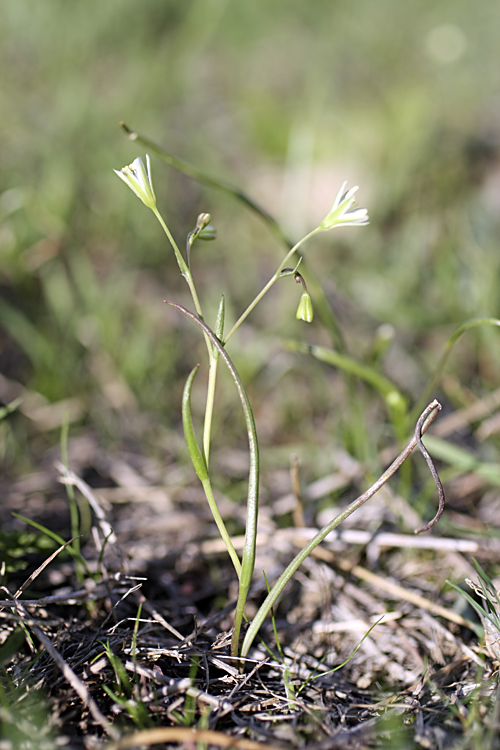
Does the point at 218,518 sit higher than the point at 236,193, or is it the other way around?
the point at 236,193

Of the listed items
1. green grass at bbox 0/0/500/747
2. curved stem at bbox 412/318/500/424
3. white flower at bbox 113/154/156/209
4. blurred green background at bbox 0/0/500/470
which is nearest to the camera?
white flower at bbox 113/154/156/209

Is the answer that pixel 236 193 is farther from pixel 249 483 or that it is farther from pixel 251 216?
pixel 251 216

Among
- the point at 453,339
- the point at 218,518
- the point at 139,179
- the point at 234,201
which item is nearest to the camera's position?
the point at 139,179

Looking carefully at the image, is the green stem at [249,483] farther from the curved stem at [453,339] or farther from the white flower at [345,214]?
the curved stem at [453,339]

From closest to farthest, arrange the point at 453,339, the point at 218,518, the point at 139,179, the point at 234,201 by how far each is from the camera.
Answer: the point at 139,179 < the point at 218,518 < the point at 453,339 < the point at 234,201

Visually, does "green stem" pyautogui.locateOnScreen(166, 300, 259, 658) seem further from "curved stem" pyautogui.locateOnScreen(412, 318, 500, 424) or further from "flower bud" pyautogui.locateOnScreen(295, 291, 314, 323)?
"curved stem" pyautogui.locateOnScreen(412, 318, 500, 424)

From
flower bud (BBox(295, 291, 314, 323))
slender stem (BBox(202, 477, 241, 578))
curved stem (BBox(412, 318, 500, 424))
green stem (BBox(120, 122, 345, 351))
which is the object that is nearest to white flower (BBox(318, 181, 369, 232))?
flower bud (BBox(295, 291, 314, 323))

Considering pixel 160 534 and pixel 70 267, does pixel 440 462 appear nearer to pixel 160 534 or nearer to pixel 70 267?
pixel 160 534

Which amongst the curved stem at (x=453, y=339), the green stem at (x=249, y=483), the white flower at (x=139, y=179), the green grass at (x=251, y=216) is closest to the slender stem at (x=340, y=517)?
the green stem at (x=249, y=483)

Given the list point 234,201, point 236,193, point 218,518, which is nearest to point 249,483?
point 218,518

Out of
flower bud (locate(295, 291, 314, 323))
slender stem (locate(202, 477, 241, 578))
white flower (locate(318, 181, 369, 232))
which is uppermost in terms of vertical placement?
white flower (locate(318, 181, 369, 232))
